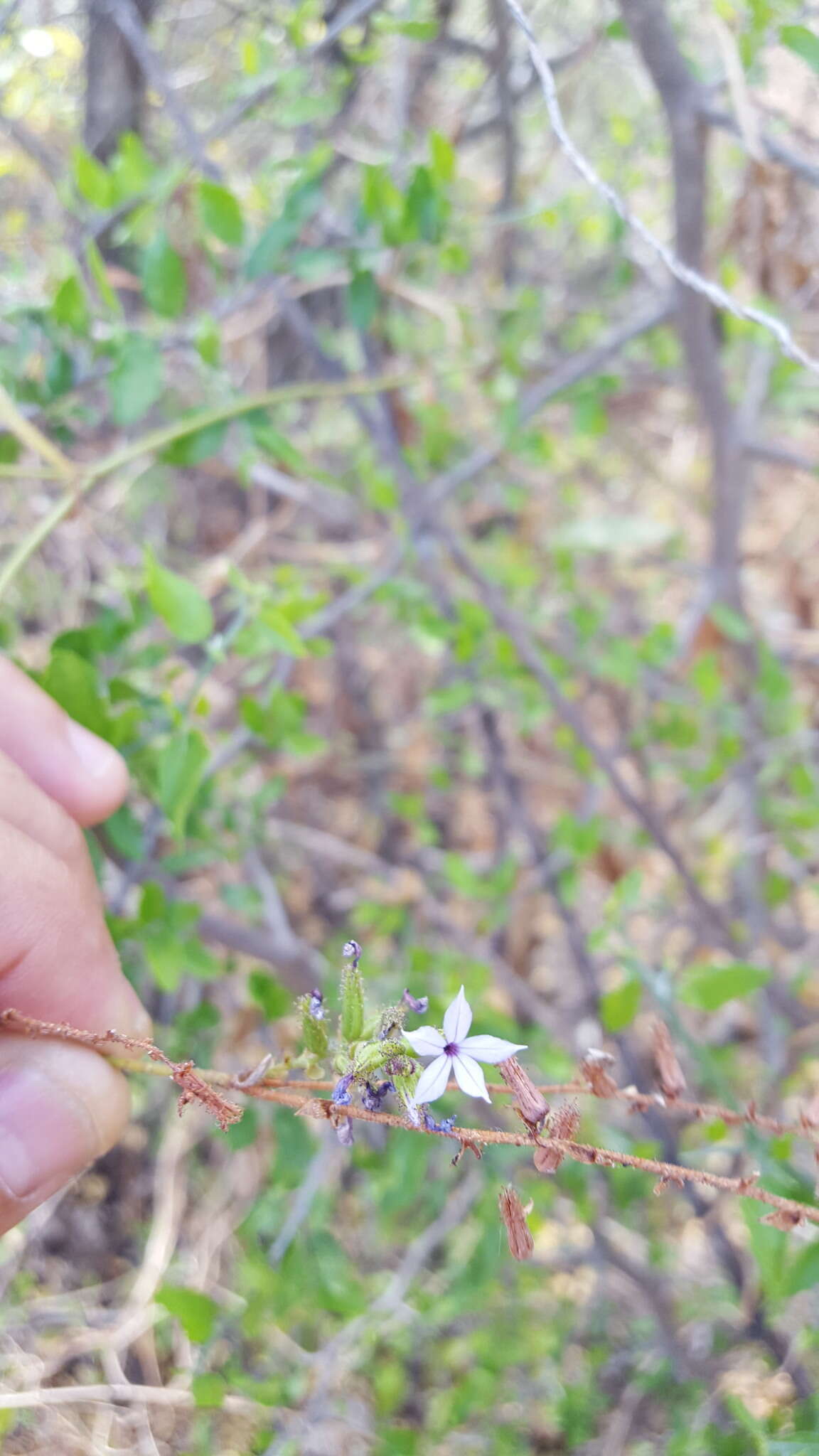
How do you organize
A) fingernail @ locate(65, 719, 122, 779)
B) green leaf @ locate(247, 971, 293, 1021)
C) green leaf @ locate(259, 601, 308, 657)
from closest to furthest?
fingernail @ locate(65, 719, 122, 779) → green leaf @ locate(259, 601, 308, 657) → green leaf @ locate(247, 971, 293, 1021)

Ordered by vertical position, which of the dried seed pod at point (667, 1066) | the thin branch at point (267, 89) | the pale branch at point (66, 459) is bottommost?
the dried seed pod at point (667, 1066)

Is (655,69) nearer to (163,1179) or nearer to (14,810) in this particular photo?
(14,810)

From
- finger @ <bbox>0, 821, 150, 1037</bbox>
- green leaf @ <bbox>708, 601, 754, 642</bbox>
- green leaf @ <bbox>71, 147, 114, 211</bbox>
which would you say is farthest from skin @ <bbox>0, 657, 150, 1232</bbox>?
green leaf @ <bbox>708, 601, 754, 642</bbox>

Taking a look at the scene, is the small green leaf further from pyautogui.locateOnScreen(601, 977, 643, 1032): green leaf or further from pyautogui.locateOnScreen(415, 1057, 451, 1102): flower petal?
pyautogui.locateOnScreen(415, 1057, 451, 1102): flower petal

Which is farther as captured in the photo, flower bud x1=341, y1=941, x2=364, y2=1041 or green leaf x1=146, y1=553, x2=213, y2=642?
green leaf x1=146, y1=553, x2=213, y2=642

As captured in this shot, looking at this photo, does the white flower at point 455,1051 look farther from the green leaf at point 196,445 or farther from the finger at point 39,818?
the green leaf at point 196,445

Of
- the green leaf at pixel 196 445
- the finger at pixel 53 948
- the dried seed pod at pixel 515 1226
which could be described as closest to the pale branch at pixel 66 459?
the green leaf at pixel 196 445

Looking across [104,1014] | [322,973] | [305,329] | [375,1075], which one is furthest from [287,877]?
[375,1075]
